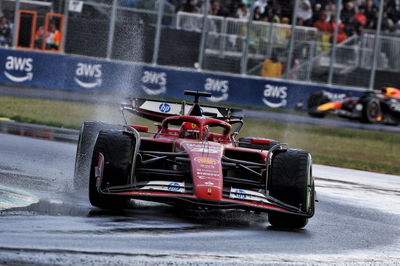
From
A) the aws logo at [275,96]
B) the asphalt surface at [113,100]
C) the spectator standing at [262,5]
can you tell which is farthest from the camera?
the aws logo at [275,96]

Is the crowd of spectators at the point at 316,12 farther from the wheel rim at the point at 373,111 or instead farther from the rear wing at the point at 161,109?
the rear wing at the point at 161,109

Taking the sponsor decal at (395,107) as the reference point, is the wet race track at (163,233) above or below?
below

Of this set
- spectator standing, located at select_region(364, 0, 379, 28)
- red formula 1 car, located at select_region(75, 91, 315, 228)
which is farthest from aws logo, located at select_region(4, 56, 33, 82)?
red formula 1 car, located at select_region(75, 91, 315, 228)

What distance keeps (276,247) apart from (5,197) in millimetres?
2579

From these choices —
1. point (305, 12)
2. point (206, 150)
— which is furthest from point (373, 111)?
point (206, 150)

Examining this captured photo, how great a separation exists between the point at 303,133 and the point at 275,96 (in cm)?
461

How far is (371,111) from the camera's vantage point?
80.4 ft

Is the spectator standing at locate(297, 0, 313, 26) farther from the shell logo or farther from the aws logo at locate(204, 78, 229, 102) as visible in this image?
the shell logo

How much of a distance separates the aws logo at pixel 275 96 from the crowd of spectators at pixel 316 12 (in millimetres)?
1922

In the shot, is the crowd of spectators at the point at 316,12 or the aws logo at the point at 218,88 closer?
the crowd of spectators at the point at 316,12

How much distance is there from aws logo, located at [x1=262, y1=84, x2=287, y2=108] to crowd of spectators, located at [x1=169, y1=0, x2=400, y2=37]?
1922 millimetres

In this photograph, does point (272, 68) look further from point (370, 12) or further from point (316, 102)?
point (370, 12)

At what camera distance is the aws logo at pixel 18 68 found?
23562 mm

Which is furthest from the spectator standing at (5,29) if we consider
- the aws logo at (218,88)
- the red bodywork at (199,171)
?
the red bodywork at (199,171)
